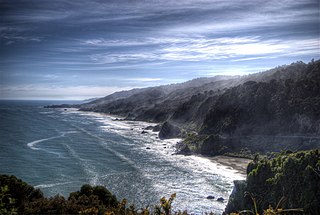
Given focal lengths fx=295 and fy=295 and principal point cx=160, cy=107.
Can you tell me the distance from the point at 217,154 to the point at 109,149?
1378 inches

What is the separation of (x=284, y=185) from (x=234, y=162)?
157 ft

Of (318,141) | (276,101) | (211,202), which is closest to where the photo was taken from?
(211,202)

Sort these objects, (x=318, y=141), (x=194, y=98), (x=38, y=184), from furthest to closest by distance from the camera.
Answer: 1. (x=194, y=98)
2. (x=318, y=141)
3. (x=38, y=184)

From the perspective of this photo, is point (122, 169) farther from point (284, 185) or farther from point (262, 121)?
point (262, 121)

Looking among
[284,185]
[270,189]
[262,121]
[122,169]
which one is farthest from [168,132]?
[284,185]

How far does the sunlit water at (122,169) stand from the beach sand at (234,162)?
2.44 metres

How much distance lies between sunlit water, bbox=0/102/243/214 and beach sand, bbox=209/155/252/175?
2.44m

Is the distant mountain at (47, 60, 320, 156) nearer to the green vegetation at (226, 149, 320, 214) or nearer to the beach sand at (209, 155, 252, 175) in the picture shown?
the beach sand at (209, 155, 252, 175)

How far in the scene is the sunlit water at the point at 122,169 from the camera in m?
55.0

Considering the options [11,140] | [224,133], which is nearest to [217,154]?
[224,133]

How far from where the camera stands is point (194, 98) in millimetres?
173125

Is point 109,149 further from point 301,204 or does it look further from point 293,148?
point 301,204

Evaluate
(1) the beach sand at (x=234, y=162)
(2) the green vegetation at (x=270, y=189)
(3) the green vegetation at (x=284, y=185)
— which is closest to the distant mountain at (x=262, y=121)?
(1) the beach sand at (x=234, y=162)

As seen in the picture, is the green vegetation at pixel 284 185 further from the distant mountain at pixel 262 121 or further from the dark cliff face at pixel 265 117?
the dark cliff face at pixel 265 117
